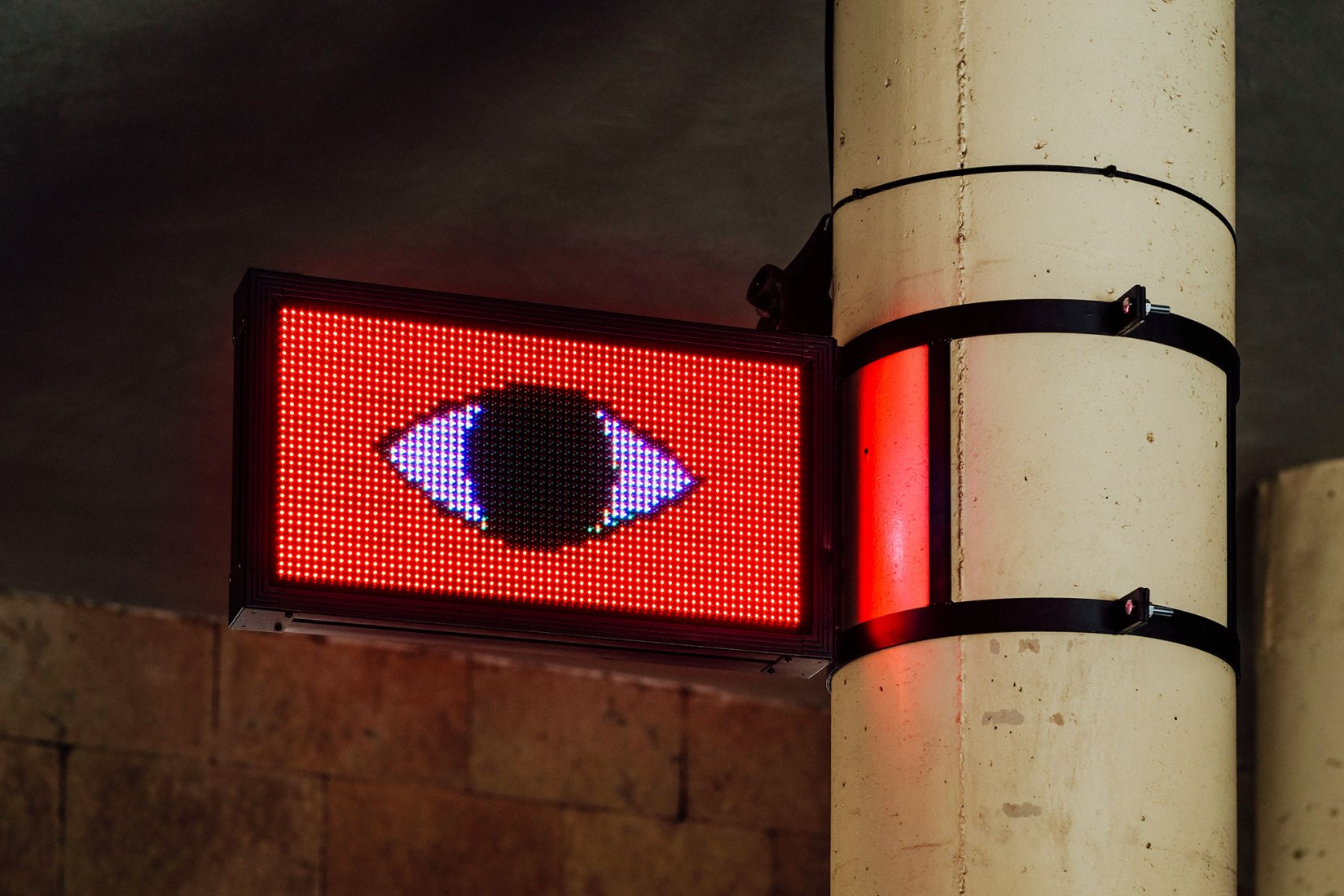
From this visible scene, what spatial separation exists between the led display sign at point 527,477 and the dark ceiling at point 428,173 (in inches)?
120

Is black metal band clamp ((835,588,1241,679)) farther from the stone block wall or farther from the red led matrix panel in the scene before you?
the stone block wall

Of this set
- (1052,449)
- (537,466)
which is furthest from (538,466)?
(1052,449)

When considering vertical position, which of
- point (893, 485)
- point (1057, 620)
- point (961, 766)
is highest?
point (893, 485)

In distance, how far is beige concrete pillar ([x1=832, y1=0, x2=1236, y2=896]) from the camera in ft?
12.3

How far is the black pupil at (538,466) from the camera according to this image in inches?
155

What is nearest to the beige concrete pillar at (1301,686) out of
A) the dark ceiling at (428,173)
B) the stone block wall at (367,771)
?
the dark ceiling at (428,173)

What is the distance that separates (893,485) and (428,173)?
414 centimetres

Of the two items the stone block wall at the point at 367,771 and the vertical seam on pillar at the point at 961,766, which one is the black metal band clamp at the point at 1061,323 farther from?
the stone block wall at the point at 367,771

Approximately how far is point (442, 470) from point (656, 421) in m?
0.41

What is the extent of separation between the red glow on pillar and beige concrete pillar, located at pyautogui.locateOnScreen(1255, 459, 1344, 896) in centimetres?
565

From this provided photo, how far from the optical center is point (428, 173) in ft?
25.7

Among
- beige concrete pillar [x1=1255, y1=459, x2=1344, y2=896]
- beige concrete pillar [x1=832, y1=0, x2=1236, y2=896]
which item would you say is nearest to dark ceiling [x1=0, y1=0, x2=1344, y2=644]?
beige concrete pillar [x1=1255, y1=459, x2=1344, y2=896]

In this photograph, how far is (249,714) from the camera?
1134 cm

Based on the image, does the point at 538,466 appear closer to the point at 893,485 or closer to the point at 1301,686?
the point at 893,485
